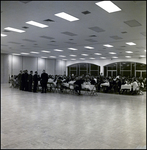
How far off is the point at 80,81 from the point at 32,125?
6.47m

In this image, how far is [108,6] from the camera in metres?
4.82

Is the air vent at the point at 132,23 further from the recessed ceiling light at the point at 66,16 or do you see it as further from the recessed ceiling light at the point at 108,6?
the recessed ceiling light at the point at 66,16

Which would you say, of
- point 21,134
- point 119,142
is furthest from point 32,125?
point 119,142

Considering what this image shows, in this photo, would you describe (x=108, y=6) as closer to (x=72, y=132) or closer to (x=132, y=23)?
(x=132, y=23)

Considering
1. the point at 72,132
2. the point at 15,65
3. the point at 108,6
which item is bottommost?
the point at 72,132

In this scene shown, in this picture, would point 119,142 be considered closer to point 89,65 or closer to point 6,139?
point 6,139

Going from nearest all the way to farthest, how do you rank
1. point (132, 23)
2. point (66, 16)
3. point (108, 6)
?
point (108, 6) → point (66, 16) → point (132, 23)

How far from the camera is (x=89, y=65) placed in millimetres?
25578

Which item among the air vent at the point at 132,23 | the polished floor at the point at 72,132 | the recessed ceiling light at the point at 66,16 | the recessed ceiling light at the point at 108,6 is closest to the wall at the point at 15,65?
the polished floor at the point at 72,132

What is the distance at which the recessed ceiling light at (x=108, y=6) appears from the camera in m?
4.59

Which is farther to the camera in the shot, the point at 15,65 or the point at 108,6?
the point at 15,65

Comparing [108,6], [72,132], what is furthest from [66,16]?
[72,132]

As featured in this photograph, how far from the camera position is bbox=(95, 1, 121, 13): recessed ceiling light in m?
4.59

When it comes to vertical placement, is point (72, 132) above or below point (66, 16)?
below
